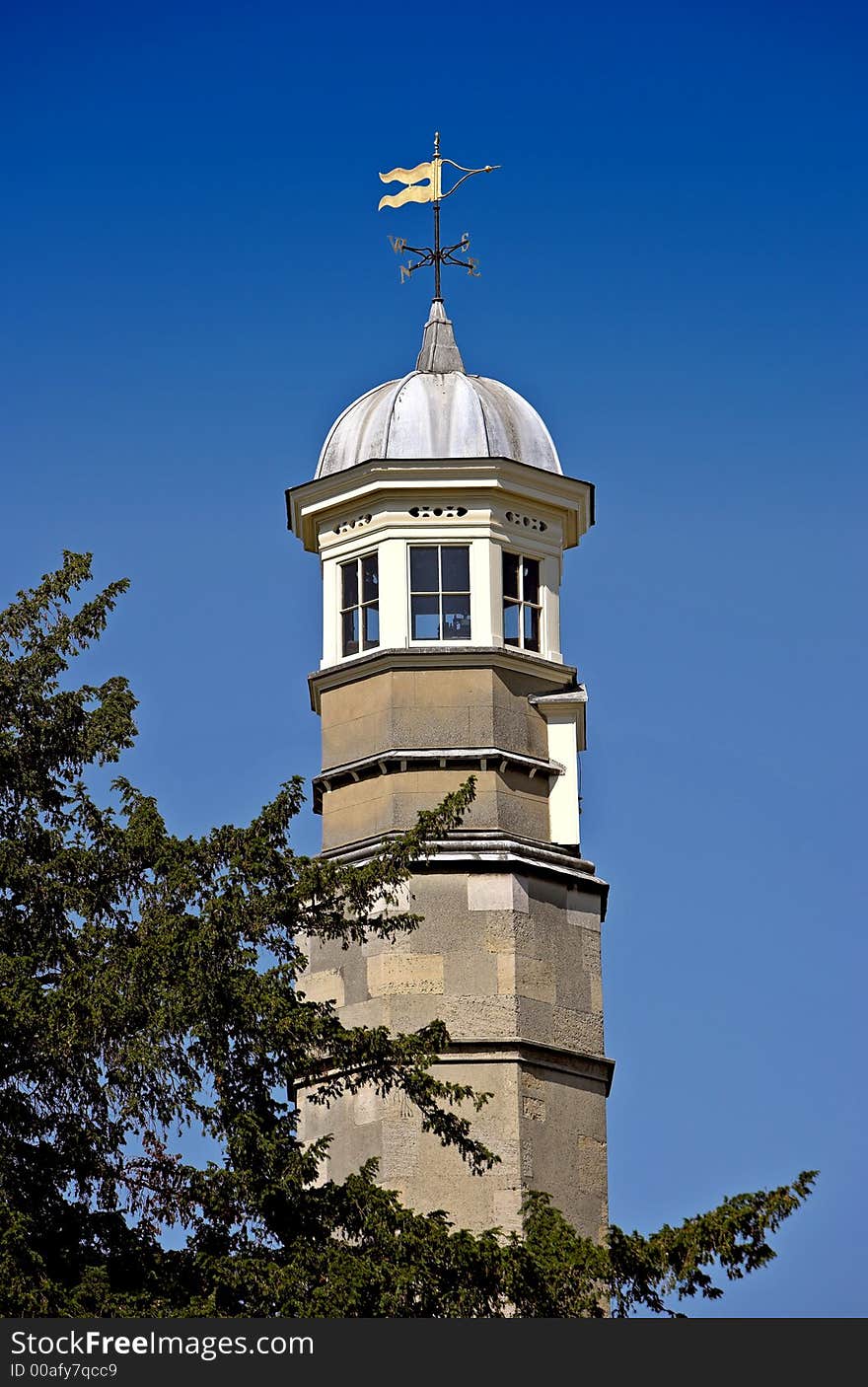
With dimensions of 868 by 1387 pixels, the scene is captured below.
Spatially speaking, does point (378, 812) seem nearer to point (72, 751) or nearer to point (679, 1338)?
point (72, 751)

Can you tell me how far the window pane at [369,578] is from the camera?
28578 mm

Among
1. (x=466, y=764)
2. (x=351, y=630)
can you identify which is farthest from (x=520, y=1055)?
(x=351, y=630)

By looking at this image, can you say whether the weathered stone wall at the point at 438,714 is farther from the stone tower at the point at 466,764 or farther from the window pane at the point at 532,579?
the window pane at the point at 532,579

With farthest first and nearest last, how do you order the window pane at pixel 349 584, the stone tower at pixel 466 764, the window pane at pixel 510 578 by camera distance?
the window pane at pixel 349 584
the window pane at pixel 510 578
the stone tower at pixel 466 764

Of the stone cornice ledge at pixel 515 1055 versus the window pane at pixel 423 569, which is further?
the window pane at pixel 423 569

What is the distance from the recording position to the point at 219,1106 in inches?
848

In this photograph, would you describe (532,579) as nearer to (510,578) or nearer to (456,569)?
(510,578)

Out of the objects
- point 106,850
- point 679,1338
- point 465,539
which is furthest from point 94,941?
point 465,539

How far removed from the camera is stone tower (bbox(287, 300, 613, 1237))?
26.0m

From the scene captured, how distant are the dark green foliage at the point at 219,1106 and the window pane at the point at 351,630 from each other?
19.9 feet

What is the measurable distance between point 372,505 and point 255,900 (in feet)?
24.4

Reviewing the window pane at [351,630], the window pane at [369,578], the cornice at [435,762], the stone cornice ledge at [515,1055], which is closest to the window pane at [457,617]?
the window pane at [369,578]

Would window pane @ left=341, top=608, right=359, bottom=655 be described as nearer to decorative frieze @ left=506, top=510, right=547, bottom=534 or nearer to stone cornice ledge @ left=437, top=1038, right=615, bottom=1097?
decorative frieze @ left=506, top=510, right=547, bottom=534

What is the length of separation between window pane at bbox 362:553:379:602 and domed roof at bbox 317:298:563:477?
920mm
